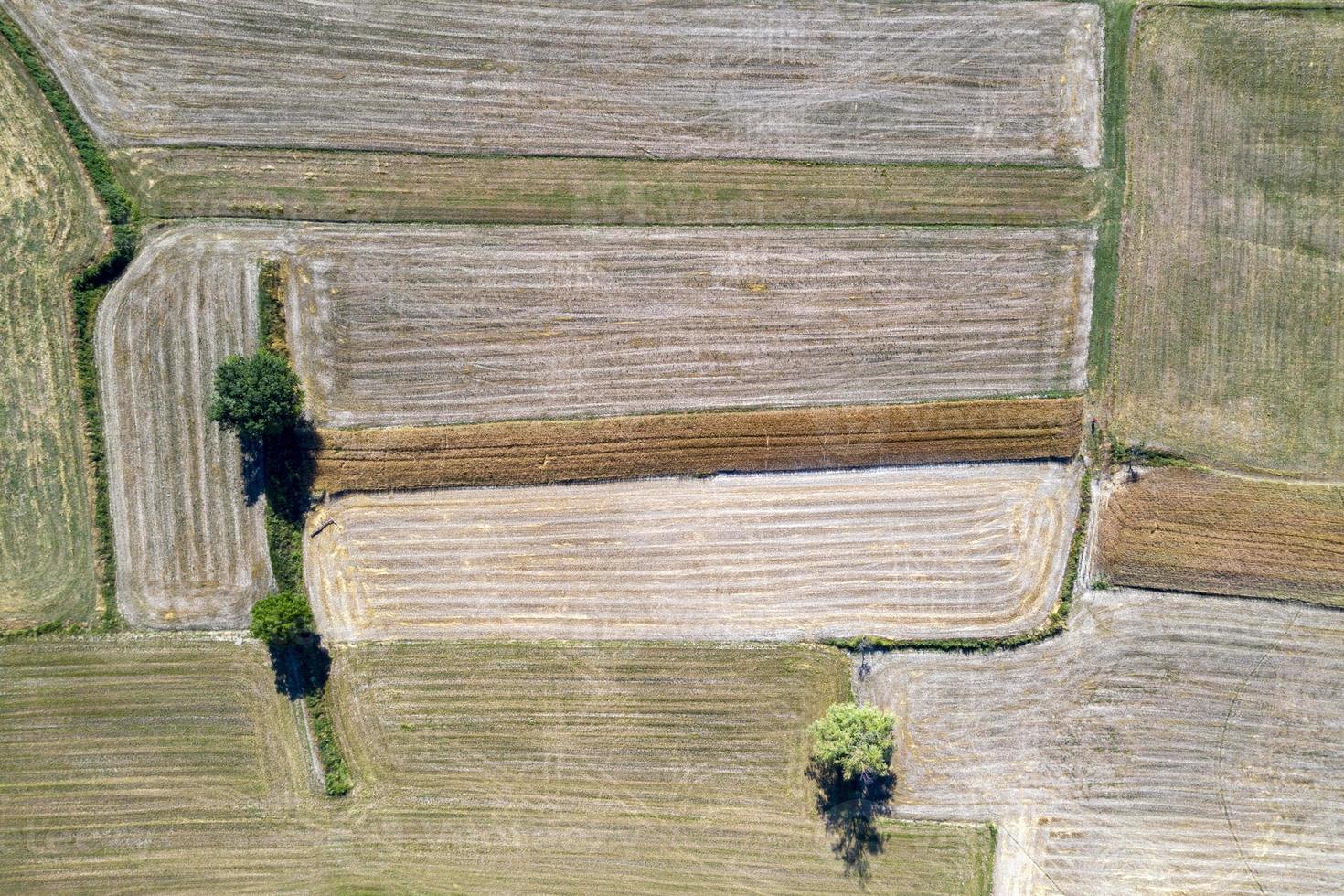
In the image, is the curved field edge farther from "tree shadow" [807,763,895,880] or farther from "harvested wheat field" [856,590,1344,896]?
"harvested wheat field" [856,590,1344,896]

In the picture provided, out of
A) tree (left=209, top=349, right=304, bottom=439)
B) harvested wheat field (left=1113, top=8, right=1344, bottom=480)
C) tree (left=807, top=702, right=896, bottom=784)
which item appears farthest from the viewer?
harvested wheat field (left=1113, top=8, right=1344, bottom=480)

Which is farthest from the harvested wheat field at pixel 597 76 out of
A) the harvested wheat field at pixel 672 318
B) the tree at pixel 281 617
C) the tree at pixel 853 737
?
the tree at pixel 853 737

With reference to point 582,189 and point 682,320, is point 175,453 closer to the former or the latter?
point 582,189

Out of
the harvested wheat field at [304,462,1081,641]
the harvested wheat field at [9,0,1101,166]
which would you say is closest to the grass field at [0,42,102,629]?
the harvested wheat field at [9,0,1101,166]

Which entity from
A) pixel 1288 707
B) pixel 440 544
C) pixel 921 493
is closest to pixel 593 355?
pixel 440 544

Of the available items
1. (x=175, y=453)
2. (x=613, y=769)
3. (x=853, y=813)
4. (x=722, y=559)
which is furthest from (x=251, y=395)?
(x=853, y=813)

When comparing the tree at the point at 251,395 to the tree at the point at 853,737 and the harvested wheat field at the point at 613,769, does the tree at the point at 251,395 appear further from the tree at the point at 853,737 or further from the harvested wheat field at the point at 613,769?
the tree at the point at 853,737

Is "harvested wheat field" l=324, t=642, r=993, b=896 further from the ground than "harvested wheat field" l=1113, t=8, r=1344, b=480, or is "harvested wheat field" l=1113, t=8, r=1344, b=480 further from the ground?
"harvested wheat field" l=1113, t=8, r=1344, b=480
